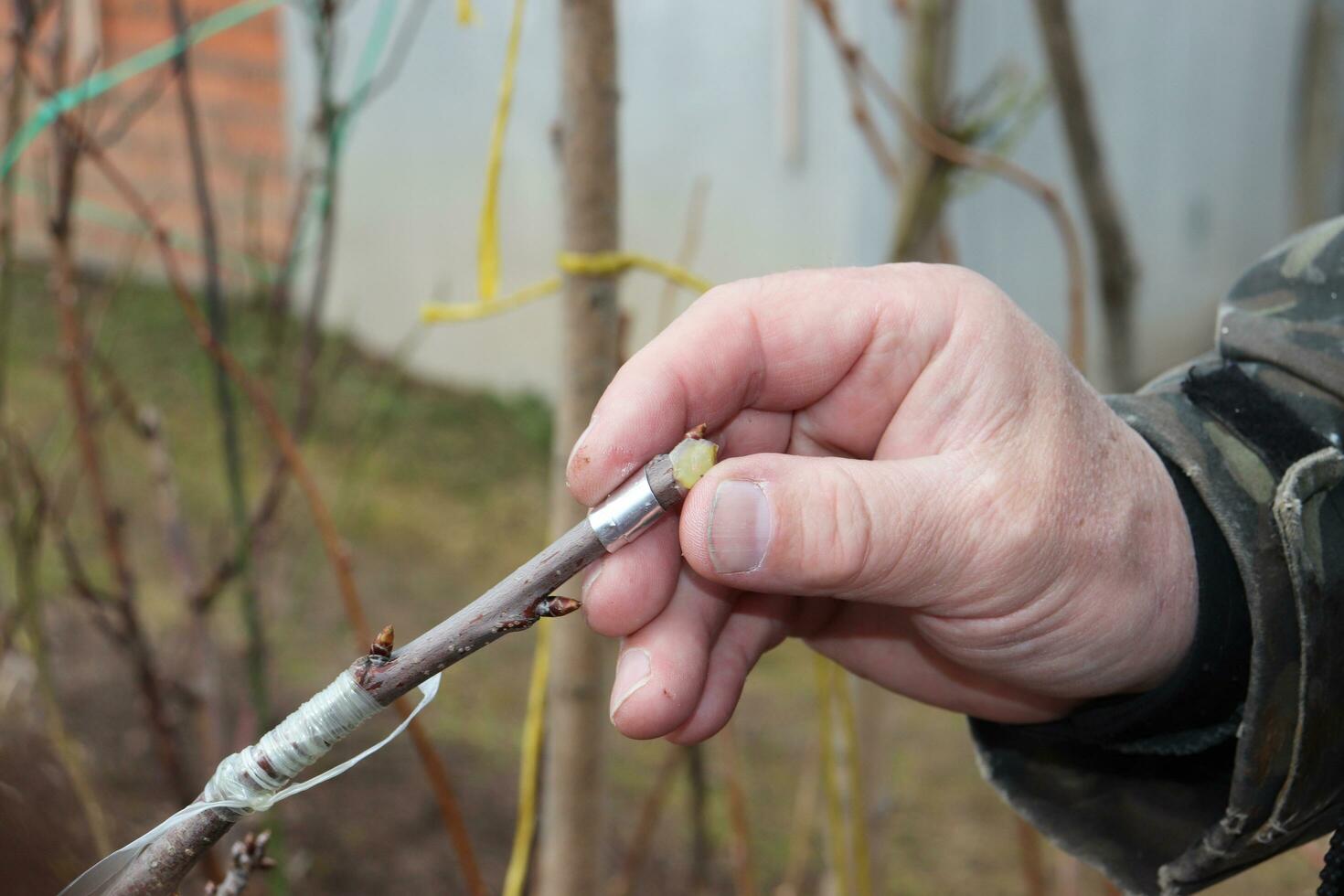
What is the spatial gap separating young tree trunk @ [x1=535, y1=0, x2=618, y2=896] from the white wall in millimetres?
2584

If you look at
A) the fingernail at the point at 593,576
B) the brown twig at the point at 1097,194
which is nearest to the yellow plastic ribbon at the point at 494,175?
the fingernail at the point at 593,576

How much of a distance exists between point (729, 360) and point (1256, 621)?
1.40 ft

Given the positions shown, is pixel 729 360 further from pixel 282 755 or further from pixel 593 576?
pixel 282 755

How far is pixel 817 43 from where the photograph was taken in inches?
142

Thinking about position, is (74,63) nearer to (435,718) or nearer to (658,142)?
(658,142)

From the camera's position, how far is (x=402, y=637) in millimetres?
3059

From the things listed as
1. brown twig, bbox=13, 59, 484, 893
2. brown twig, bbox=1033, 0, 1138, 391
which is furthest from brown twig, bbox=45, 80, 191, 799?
brown twig, bbox=1033, 0, 1138, 391

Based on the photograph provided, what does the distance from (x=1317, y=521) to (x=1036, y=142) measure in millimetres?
3691

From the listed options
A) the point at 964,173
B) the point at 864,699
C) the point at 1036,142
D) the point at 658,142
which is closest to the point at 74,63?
the point at 658,142

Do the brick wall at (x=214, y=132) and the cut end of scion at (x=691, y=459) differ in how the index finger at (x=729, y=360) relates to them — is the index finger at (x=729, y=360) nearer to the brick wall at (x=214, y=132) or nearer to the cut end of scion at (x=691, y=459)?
the cut end of scion at (x=691, y=459)

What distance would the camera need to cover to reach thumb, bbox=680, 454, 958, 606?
29.0 inches

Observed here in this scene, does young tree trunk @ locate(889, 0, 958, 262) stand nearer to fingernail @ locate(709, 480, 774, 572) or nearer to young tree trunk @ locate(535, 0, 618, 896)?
young tree trunk @ locate(535, 0, 618, 896)

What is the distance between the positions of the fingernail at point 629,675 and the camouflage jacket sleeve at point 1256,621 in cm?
39

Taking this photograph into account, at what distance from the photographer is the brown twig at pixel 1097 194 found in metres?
1.49
